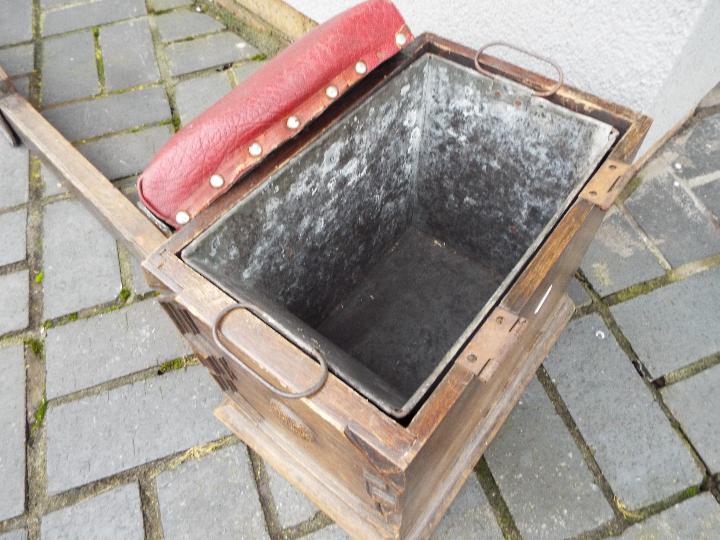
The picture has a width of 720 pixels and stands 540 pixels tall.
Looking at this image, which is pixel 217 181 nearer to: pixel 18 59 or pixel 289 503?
pixel 289 503

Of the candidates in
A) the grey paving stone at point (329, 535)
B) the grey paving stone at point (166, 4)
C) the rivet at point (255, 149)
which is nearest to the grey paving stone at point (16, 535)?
the grey paving stone at point (329, 535)

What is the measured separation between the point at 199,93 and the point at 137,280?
102 cm

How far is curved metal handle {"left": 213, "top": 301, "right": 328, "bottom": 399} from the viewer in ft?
2.75

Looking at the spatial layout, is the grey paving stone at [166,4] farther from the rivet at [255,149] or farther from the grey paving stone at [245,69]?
the rivet at [255,149]

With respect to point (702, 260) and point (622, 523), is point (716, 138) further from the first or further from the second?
point (622, 523)

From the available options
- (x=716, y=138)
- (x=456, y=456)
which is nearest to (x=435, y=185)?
(x=456, y=456)

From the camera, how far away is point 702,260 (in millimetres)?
1826

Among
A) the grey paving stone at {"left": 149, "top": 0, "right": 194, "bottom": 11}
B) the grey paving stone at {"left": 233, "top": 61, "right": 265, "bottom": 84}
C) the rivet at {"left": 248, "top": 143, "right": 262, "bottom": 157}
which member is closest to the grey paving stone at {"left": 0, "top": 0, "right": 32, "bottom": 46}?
the grey paving stone at {"left": 149, "top": 0, "right": 194, "bottom": 11}

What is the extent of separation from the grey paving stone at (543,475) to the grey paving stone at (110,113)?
76.8 inches

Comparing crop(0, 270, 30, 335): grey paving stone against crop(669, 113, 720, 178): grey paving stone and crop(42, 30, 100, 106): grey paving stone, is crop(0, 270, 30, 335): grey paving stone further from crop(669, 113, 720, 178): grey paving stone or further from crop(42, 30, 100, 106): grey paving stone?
crop(669, 113, 720, 178): grey paving stone

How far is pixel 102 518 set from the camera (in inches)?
58.4

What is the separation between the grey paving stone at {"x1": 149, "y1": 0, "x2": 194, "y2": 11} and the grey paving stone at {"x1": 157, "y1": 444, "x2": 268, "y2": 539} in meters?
2.50

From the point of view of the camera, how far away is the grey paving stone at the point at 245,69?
2.57 meters

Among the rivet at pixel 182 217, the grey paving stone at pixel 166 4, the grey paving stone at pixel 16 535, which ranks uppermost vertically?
the rivet at pixel 182 217
